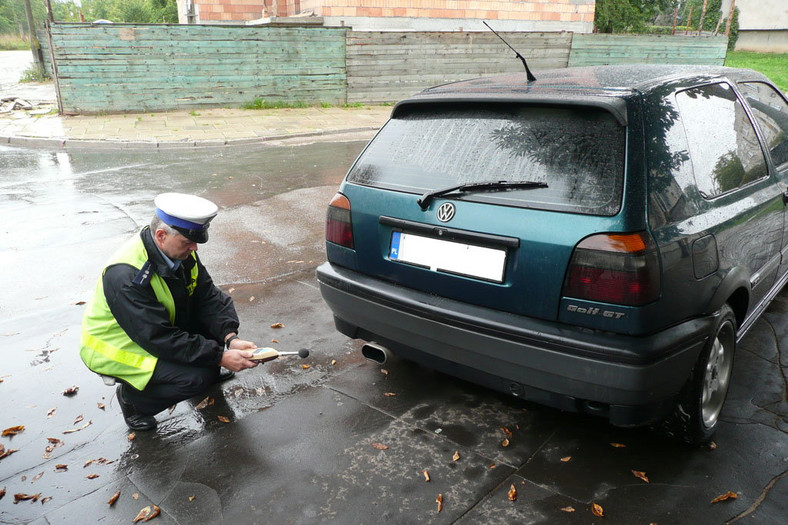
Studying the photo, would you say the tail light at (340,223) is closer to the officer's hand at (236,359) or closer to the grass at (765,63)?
the officer's hand at (236,359)

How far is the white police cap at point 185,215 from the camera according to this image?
290 cm

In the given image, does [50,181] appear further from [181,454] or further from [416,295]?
[416,295]

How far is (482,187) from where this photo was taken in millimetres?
2729

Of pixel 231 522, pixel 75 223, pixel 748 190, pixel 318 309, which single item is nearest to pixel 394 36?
pixel 75 223

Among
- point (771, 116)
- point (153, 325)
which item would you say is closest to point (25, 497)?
point (153, 325)

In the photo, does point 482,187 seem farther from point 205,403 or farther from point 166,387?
point 205,403

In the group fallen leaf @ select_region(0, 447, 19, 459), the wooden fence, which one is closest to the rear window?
fallen leaf @ select_region(0, 447, 19, 459)

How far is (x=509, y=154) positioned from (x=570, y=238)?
540mm

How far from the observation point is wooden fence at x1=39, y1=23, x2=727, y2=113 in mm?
14266

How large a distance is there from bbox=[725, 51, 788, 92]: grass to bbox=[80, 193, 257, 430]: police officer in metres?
24.0

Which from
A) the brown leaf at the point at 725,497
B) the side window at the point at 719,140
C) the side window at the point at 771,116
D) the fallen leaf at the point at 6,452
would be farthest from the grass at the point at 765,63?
the fallen leaf at the point at 6,452

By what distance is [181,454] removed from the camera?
2990 millimetres

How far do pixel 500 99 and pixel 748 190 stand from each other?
143 centimetres

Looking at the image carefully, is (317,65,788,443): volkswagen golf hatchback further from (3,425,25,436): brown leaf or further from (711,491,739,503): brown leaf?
(3,425,25,436): brown leaf
